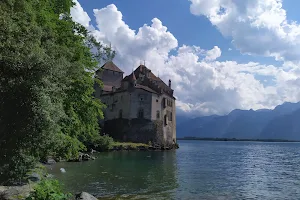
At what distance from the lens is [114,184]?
23.4m

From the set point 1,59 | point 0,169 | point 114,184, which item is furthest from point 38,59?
point 114,184

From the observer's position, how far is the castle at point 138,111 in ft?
265

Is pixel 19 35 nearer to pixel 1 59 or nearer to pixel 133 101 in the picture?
pixel 1 59

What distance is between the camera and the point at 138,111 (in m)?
81.4

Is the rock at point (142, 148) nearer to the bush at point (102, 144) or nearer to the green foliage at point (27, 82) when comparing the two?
the bush at point (102, 144)

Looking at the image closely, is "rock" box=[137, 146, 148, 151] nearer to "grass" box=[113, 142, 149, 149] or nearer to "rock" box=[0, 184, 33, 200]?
"grass" box=[113, 142, 149, 149]

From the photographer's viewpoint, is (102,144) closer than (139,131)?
Yes

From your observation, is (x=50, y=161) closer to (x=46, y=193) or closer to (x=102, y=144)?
(x=46, y=193)

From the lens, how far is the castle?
8075 centimetres

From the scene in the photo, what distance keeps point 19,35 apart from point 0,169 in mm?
6511

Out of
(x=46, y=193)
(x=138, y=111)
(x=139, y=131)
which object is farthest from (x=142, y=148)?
(x=46, y=193)

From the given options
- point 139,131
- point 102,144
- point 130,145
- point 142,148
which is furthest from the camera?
point 139,131

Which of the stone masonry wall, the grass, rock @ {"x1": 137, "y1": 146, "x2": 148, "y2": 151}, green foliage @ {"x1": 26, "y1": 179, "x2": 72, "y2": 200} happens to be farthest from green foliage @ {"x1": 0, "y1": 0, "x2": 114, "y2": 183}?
the stone masonry wall

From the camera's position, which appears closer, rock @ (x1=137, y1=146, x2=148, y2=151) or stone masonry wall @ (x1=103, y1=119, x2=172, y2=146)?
rock @ (x1=137, y1=146, x2=148, y2=151)
